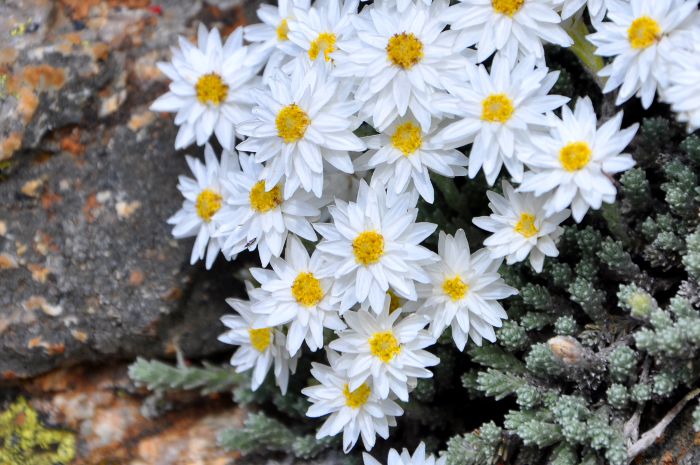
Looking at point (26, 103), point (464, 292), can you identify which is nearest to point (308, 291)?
point (464, 292)

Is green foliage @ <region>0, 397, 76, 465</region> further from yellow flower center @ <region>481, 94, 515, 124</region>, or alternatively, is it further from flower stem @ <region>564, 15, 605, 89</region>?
flower stem @ <region>564, 15, 605, 89</region>

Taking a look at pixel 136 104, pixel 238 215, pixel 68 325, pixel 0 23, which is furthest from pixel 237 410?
pixel 0 23

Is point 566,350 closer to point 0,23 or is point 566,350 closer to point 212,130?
point 212,130

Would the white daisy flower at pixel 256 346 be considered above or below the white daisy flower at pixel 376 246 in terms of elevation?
below

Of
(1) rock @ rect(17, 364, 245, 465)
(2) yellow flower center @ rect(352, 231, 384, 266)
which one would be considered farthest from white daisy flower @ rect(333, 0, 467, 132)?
(1) rock @ rect(17, 364, 245, 465)

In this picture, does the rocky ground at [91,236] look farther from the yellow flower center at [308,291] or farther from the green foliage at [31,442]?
the yellow flower center at [308,291]

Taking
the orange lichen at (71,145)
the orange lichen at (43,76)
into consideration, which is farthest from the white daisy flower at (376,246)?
the orange lichen at (43,76)

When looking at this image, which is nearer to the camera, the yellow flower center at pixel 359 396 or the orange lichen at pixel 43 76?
the yellow flower center at pixel 359 396
